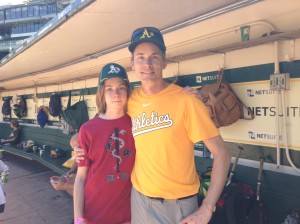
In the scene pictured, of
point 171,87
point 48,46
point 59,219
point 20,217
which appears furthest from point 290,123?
point 20,217

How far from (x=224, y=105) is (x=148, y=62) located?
→ 65.6 inches

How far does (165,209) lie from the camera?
1754 millimetres

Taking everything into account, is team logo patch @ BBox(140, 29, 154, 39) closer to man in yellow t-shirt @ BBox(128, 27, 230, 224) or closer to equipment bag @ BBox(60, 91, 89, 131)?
man in yellow t-shirt @ BBox(128, 27, 230, 224)

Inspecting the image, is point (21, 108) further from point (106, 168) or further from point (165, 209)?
point (165, 209)

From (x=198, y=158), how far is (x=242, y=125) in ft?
2.78

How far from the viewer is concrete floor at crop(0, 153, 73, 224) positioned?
4.77 metres

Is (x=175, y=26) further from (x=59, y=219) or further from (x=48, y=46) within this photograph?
(x=59, y=219)

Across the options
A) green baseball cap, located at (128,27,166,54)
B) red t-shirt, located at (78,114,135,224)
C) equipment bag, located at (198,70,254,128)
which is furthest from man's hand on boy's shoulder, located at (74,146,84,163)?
equipment bag, located at (198,70,254,128)

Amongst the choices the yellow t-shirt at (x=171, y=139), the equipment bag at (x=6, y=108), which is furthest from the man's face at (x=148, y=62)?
the equipment bag at (x=6, y=108)

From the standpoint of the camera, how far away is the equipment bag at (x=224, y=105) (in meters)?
3.28

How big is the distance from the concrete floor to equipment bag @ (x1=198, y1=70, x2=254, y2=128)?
278 centimetres

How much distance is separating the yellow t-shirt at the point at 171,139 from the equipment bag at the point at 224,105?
1.57 m

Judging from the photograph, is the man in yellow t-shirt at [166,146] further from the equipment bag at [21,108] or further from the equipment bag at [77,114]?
the equipment bag at [21,108]

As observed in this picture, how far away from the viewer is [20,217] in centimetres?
486
